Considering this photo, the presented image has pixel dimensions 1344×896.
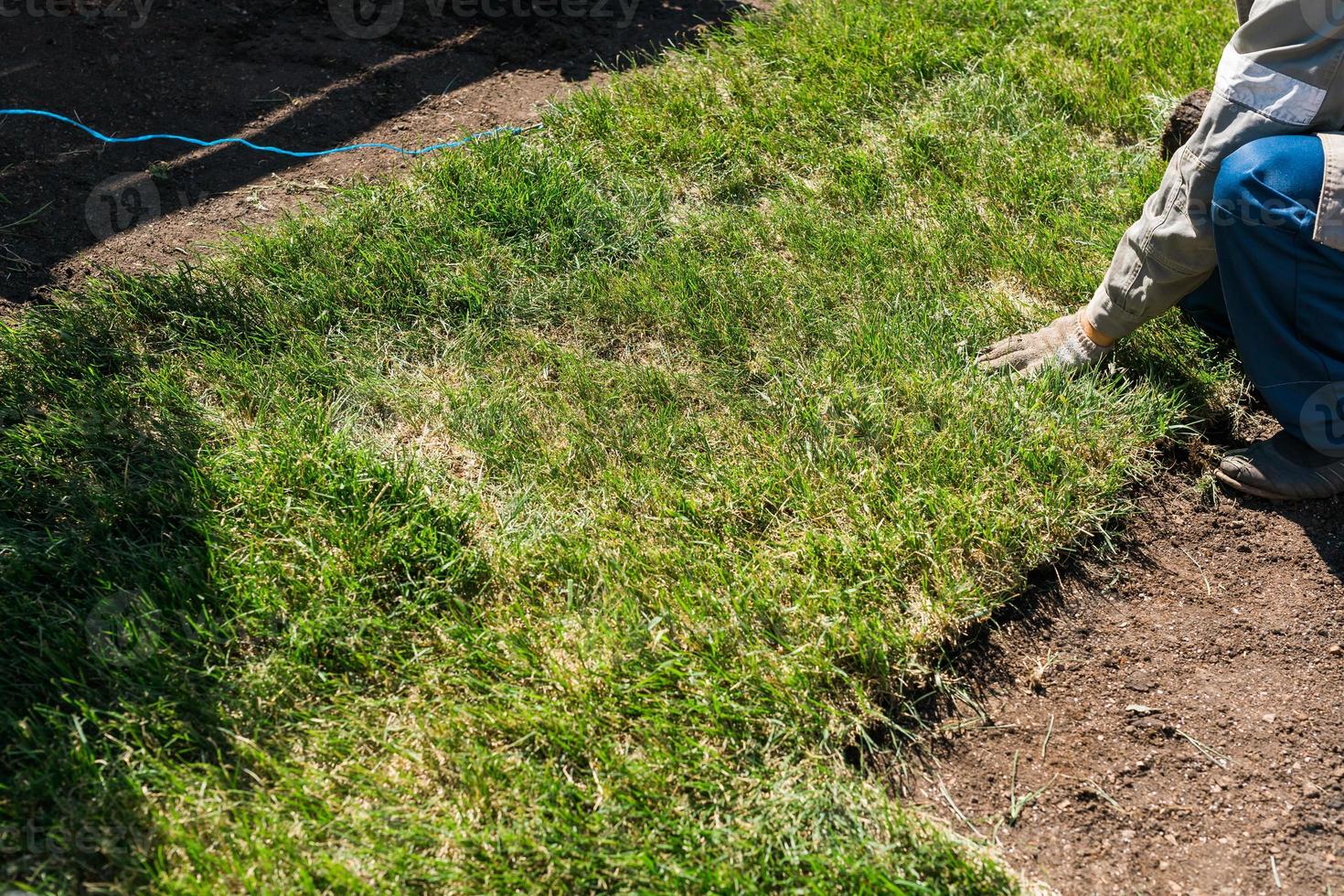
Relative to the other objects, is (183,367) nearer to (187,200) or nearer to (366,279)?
(366,279)

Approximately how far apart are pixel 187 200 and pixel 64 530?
5.38 ft

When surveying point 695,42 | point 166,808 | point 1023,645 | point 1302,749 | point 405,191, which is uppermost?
point 695,42

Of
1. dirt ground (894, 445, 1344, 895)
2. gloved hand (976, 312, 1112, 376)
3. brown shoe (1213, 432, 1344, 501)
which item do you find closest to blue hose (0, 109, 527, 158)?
gloved hand (976, 312, 1112, 376)

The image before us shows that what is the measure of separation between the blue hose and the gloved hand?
6.82ft

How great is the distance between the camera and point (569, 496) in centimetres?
268

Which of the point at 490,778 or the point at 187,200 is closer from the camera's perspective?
the point at 490,778

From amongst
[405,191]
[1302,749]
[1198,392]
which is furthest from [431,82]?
[1302,749]

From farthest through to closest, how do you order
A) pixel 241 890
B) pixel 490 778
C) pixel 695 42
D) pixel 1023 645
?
pixel 695 42
pixel 1023 645
pixel 490 778
pixel 241 890

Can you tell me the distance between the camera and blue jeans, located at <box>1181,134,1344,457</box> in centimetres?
239

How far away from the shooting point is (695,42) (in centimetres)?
466

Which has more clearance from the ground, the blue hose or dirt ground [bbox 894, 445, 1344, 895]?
the blue hose

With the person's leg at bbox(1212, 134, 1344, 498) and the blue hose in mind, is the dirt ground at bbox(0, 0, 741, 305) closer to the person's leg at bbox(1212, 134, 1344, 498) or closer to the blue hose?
the blue hose

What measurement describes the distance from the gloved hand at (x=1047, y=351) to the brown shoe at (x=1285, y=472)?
0.47 meters

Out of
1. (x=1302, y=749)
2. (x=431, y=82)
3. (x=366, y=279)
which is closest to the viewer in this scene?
(x=1302, y=749)
